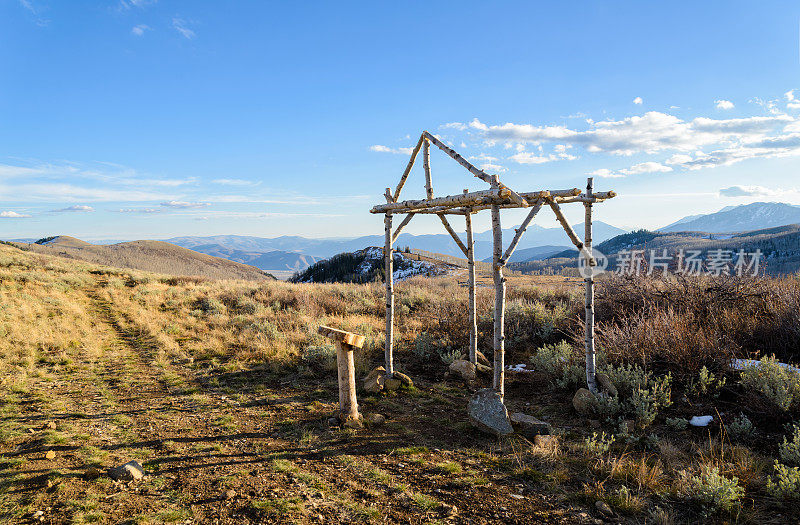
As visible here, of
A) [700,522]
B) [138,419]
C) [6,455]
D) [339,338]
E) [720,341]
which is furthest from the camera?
[720,341]

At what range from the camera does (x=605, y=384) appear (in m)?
6.99

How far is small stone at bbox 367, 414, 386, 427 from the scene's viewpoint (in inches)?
253

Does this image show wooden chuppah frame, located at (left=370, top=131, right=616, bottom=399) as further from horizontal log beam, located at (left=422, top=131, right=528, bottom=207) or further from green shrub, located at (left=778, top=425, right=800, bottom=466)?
green shrub, located at (left=778, top=425, right=800, bottom=466)

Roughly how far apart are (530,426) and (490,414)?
0.67 m

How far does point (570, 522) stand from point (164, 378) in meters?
8.89

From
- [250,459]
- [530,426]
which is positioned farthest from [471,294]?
[250,459]

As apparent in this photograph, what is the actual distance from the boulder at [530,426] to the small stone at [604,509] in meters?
1.74

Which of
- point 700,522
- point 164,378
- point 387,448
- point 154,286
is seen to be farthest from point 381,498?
point 154,286

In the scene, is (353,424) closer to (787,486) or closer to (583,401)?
(583,401)

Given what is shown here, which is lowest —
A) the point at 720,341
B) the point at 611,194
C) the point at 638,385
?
the point at 638,385

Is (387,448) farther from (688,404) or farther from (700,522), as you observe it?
(688,404)

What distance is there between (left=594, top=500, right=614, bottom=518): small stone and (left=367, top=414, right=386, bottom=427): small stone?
3459 mm

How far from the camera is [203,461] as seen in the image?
512 cm

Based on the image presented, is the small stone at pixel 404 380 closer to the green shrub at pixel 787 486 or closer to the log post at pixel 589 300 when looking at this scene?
the log post at pixel 589 300
